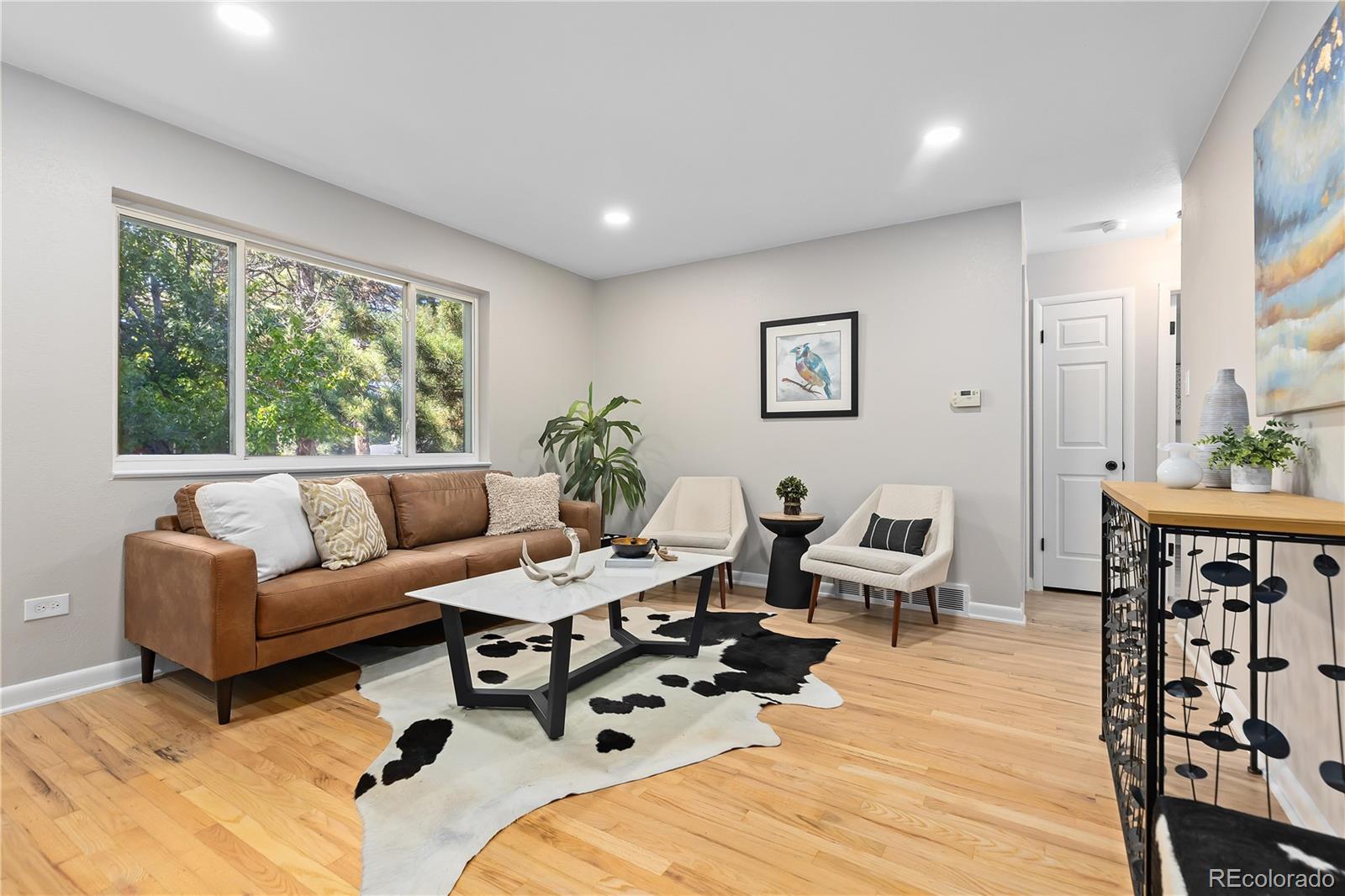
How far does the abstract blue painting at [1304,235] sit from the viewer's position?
1.57m

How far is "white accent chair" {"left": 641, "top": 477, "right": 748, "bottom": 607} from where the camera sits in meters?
4.39

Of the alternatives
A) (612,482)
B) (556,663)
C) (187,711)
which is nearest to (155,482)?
(187,711)

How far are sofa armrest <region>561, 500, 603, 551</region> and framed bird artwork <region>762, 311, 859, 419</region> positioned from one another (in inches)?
59.4

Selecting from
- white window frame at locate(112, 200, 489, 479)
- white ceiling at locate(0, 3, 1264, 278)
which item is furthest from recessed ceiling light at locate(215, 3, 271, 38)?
white window frame at locate(112, 200, 489, 479)

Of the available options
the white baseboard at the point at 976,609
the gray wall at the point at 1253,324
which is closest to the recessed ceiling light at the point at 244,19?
the gray wall at the point at 1253,324

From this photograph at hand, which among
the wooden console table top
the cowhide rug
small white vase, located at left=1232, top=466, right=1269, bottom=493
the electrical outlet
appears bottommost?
the cowhide rug

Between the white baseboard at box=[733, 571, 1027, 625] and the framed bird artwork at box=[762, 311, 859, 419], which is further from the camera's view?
the framed bird artwork at box=[762, 311, 859, 419]

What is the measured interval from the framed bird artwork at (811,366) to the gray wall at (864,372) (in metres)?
0.07

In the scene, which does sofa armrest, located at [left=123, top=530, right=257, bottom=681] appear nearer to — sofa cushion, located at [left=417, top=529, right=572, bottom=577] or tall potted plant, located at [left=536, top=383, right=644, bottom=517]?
sofa cushion, located at [left=417, top=529, right=572, bottom=577]

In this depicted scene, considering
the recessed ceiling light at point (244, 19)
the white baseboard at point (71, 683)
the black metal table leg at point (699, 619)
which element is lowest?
the white baseboard at point (71, 683)

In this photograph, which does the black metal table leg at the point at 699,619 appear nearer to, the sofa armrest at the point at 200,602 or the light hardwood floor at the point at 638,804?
the light hardwood floor at the point at 638,804

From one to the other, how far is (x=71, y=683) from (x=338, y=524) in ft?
3.90

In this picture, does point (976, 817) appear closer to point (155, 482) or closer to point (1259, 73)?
point (1259, 73)

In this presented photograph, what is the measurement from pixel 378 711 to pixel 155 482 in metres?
1.60
